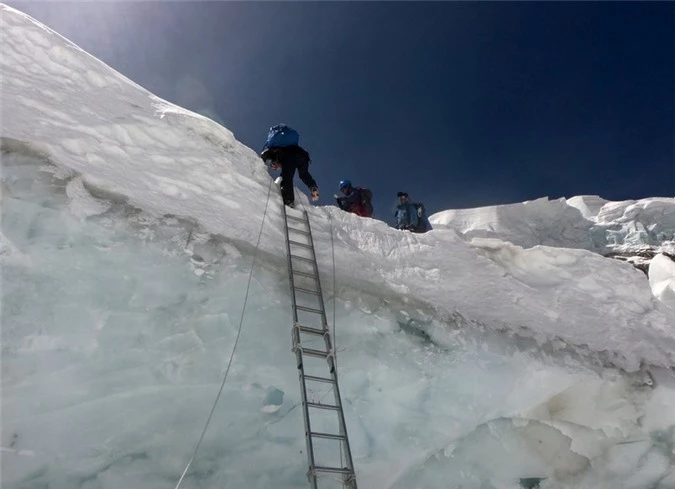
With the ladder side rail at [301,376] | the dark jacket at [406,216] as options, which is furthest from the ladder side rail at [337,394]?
the dark jacket at [406,216]

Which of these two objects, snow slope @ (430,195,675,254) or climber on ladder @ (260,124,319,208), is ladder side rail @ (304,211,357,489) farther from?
snow slope @ (430,195,675,254)

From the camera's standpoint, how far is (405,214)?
9000 millimetres

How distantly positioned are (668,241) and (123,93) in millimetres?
14151

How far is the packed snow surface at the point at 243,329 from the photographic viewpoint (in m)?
3.58

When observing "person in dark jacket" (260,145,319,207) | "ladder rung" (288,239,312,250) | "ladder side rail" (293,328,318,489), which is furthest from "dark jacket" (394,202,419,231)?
"ladder side rail" (293,328,318,489)

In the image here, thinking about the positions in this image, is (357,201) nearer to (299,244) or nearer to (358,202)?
(358,202)

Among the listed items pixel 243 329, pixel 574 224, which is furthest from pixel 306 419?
pixel 574 224

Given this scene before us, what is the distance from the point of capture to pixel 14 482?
123 inches

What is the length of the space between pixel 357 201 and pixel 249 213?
166 inches

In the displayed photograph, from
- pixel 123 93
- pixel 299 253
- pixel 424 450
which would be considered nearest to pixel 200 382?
pixel 299 253

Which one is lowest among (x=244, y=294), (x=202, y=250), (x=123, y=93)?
(x=244, y=294)

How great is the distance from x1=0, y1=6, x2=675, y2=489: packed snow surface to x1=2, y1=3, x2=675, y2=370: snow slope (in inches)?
0.9

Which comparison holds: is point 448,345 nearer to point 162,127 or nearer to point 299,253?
point 299,253

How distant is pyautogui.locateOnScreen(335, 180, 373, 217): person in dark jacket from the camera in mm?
9000
